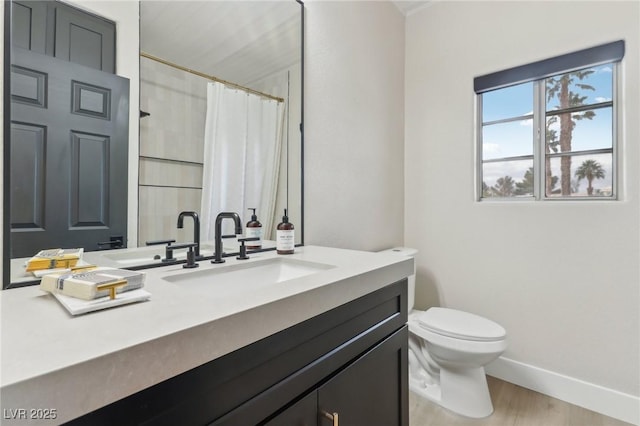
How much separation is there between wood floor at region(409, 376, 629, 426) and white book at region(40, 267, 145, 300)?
62.8 inches

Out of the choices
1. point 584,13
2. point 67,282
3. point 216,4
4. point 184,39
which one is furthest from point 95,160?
point 584,13

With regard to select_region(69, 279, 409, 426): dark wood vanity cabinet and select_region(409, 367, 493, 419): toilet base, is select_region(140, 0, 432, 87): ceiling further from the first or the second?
select_region(409, 367, 493, 419): toilet base

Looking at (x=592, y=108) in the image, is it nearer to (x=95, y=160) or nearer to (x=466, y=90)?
(x=466, y=90)

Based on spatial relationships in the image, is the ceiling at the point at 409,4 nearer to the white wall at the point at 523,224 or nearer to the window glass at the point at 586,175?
the white wall at the point at 523,224

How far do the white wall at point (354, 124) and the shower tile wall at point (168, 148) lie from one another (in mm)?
613

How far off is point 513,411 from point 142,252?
2002 millimetres

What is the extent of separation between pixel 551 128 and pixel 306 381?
2080 millimetres

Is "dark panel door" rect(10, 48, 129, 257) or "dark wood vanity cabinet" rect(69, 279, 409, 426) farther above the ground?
"dark panel door" rect(10, 48, 129, 257)

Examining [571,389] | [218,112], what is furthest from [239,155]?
[571,389]

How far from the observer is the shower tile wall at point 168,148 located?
1.03m

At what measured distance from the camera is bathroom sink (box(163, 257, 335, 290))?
979 mm

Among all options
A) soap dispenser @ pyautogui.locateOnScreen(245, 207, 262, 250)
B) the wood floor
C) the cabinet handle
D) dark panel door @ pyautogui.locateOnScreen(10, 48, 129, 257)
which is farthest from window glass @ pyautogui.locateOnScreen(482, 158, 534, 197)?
dark panel door @ pyautogui.locateOnScreen(10, 48, 129, 257)

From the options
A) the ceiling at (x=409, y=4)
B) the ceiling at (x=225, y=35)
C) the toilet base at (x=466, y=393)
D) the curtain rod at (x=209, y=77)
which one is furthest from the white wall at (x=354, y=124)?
the toilet base at (x=466, y=393)

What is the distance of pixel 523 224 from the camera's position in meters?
1.91
